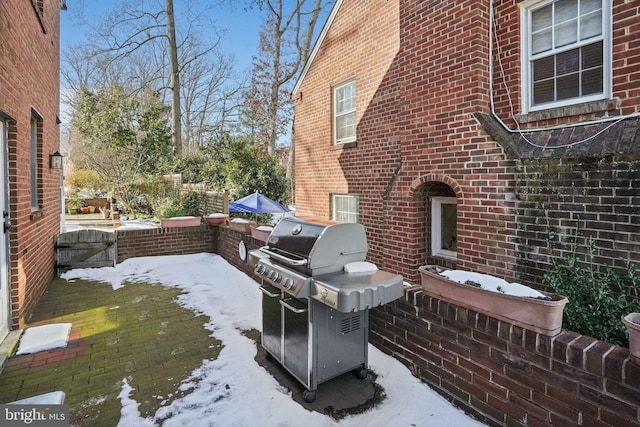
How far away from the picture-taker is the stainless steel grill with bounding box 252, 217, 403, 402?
2873 mm

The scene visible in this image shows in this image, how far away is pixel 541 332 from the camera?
245cm

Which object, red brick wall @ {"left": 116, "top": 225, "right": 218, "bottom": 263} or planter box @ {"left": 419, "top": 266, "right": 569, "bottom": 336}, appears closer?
planter box @ {"left": 419, "top": 266, "right": 569, "bottom": 336}

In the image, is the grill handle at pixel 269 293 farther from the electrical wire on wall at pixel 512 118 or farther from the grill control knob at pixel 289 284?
the electrical wire on wall at pixel 512 118

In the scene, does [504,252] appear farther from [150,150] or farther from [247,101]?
→ [247,101]

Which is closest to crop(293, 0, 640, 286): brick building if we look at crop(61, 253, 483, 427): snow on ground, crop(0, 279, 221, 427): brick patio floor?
crop(61, 253, 483, 427): snow on ground

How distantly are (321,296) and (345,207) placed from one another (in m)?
5.24

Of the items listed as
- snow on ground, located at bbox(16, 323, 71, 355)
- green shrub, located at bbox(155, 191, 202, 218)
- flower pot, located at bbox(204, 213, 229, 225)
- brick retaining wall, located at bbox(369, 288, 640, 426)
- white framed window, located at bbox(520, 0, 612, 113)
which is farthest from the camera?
green shrub, located at bbox(155, 191, 202, 218)

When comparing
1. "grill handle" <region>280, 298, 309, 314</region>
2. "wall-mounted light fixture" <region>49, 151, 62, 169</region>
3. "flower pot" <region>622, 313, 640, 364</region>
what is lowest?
"grill handle" <region>280, 298, 309, 314</region>

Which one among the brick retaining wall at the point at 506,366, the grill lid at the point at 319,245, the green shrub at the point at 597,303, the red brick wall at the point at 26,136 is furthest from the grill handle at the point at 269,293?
the red brick wall at the point at 26,136

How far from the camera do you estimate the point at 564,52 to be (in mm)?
4129

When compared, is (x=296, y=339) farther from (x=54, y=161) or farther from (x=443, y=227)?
(x=54, y=161)

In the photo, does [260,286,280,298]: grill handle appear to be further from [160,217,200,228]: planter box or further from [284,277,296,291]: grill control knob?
[160,217,200,228]: planter box

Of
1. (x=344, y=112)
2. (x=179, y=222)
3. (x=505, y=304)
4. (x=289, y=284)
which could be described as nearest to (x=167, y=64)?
(x=179, y=222)

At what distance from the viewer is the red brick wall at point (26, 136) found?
167 inches
